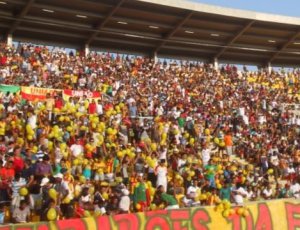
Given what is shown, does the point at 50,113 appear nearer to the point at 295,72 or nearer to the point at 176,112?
the point at 176,112

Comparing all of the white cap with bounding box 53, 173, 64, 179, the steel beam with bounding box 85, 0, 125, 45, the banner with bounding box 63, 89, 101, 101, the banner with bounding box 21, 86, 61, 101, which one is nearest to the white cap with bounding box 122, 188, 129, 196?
the white cap with bounding box 53, 173, 64, 179

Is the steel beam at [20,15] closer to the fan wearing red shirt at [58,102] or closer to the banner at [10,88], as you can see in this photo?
the banner at [10,88]

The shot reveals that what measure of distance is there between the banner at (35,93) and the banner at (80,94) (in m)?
0.36

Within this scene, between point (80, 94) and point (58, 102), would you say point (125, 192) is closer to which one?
point (58, 102)

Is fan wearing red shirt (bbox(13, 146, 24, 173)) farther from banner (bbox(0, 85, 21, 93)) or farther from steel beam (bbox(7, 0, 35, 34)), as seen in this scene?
steel beam (bbox(7, 0, 35, 34))

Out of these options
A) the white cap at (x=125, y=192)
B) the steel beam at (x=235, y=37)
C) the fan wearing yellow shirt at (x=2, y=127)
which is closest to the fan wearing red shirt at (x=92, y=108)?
the fan wearing yellow shirt at (x=2, y=127)

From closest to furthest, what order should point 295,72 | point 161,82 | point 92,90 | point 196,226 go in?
point 196,226 → point 92,90 → point 161,82 → point 295,72

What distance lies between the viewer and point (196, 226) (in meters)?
9.94

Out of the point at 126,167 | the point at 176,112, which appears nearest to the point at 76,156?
the point at 126,167

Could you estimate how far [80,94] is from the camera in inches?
781

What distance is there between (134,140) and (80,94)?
4.64 m

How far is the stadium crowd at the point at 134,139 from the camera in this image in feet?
35.6

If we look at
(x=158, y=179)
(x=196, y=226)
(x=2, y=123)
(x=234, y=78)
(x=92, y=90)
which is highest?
(x=234, y=78)

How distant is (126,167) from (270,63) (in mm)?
24298
